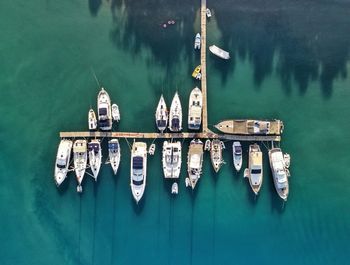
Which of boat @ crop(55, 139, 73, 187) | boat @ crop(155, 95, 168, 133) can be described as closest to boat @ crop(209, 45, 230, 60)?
boat @ crop(155, 95, 168, 133)

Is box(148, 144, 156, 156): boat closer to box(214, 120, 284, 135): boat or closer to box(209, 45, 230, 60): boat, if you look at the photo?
box(214, 120, 284, 135): boat

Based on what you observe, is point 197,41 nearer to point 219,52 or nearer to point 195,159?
point 219,52

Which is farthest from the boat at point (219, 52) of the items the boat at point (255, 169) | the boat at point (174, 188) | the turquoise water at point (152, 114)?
the boat at point (174, 188)

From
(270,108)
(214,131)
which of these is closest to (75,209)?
(214,131)

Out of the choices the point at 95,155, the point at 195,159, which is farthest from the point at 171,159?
the point at 95,155
